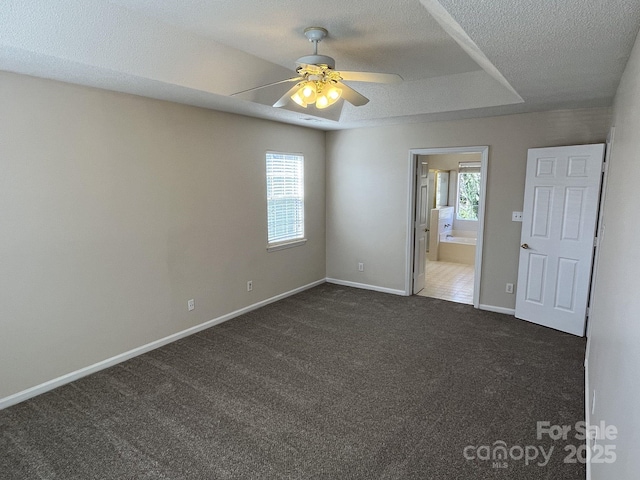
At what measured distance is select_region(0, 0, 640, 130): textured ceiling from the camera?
1.88 m

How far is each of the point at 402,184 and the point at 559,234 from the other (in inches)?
78.1

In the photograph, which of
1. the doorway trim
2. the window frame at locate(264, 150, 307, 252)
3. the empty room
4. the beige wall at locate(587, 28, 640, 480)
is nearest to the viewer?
the beige wall at locate(587, 28, 640, 480)

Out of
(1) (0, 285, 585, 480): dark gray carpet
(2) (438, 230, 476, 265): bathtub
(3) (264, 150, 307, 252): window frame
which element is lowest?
→ (1) (0, 285, 585, 480): dark gray carpet

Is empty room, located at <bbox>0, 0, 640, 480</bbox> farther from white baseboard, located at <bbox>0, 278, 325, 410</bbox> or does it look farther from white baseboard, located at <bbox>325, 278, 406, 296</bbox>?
white baseboard, located at <bbox>325, 278, 406, 296</bbox>

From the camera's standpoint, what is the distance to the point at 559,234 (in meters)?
4.10

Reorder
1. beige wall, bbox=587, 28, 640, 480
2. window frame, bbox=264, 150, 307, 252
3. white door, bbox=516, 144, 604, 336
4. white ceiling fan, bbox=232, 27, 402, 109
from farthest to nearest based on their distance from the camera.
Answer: window frame, bbox=264, 150, 307, 252, white door, bbox=516, 144, 604, 336, white ceiling fan, bbox=232, 27, 402, 109, beige wall, bbox=587, 28, 640, 480

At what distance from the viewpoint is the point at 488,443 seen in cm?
238

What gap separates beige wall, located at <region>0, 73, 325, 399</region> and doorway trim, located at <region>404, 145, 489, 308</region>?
2.00 metres

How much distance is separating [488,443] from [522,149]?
3.32 metres

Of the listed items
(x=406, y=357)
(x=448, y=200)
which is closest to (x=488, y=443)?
(x=406, y=357)

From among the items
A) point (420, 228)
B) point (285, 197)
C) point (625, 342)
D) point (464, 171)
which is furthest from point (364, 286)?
point (464, 171)

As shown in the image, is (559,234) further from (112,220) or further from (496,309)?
(112,220)

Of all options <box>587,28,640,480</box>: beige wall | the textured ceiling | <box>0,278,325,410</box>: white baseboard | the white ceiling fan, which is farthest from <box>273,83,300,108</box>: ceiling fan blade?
<box>0,278,325,410</box>: white baseboard

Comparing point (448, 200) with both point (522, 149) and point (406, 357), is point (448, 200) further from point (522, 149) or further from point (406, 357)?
point (406, 357)
